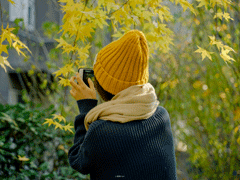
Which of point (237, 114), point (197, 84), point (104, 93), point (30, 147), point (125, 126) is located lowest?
point (30, 147)

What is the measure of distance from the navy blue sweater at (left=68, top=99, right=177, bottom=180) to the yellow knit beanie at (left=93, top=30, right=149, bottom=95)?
19 cm

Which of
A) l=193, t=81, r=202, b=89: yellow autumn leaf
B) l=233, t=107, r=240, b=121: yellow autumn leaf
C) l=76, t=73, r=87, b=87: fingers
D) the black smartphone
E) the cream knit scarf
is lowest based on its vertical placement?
l=233, t=107, r=240, b=121: yellow autumn leaf

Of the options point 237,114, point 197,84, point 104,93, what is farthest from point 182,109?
point 104,93

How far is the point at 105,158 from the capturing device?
108 cm

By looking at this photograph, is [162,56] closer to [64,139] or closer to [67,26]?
[64,139]

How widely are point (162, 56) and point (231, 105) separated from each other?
4.49 feet

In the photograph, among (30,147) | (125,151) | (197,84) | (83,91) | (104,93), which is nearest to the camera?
(125,151)

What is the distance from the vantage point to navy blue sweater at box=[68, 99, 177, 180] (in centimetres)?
107

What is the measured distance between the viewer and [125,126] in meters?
1.10

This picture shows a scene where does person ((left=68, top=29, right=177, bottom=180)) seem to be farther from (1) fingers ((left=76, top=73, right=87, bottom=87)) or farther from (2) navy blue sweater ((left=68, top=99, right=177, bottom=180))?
(1) fingers ((left=76, top=73, right=87, bottom=87))

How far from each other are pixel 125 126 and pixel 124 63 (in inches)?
11.4

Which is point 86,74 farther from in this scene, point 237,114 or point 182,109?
point 182,109

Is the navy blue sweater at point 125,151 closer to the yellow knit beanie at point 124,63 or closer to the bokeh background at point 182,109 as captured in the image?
the yellow knit beanie at point 124,63

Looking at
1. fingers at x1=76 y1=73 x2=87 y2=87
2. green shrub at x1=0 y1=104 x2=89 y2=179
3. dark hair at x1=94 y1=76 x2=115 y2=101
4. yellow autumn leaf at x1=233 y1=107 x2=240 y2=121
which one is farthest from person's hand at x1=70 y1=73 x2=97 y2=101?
yellow autumn leaf at x1=233 y1=107 x2=240 y2=121
